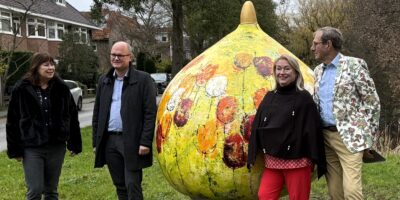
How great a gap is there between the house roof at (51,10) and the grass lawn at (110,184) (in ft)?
76.4

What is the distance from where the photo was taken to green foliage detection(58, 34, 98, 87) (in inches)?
1374

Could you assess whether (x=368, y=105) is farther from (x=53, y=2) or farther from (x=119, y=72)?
(x=53, y=2)

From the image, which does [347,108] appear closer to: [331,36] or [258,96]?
[331,36]

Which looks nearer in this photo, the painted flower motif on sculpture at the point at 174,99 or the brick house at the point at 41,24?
the painted flower motif on sculpture at the point at 174,99

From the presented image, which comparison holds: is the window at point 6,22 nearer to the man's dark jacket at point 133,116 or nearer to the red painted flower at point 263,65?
the man's dark jacket at point 133,116

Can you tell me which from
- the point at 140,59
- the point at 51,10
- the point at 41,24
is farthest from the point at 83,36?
the point at 140,59

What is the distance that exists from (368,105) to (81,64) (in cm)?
3264

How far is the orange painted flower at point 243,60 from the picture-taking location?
4700 mm

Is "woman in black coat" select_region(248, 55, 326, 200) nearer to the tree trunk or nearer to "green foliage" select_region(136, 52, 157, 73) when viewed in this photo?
the tree trunk

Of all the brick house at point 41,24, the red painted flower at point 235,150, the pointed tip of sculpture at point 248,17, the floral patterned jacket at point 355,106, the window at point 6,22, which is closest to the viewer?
the floral patterned jacket at point 355,106

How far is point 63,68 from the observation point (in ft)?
115

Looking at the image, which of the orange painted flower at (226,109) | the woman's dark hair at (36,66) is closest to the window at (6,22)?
the woman's dark hair at (36,66)

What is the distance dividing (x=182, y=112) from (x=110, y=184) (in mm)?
3482

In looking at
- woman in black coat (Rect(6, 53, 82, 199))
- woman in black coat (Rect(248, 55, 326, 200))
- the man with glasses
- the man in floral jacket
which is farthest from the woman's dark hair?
the man in floral jacket
